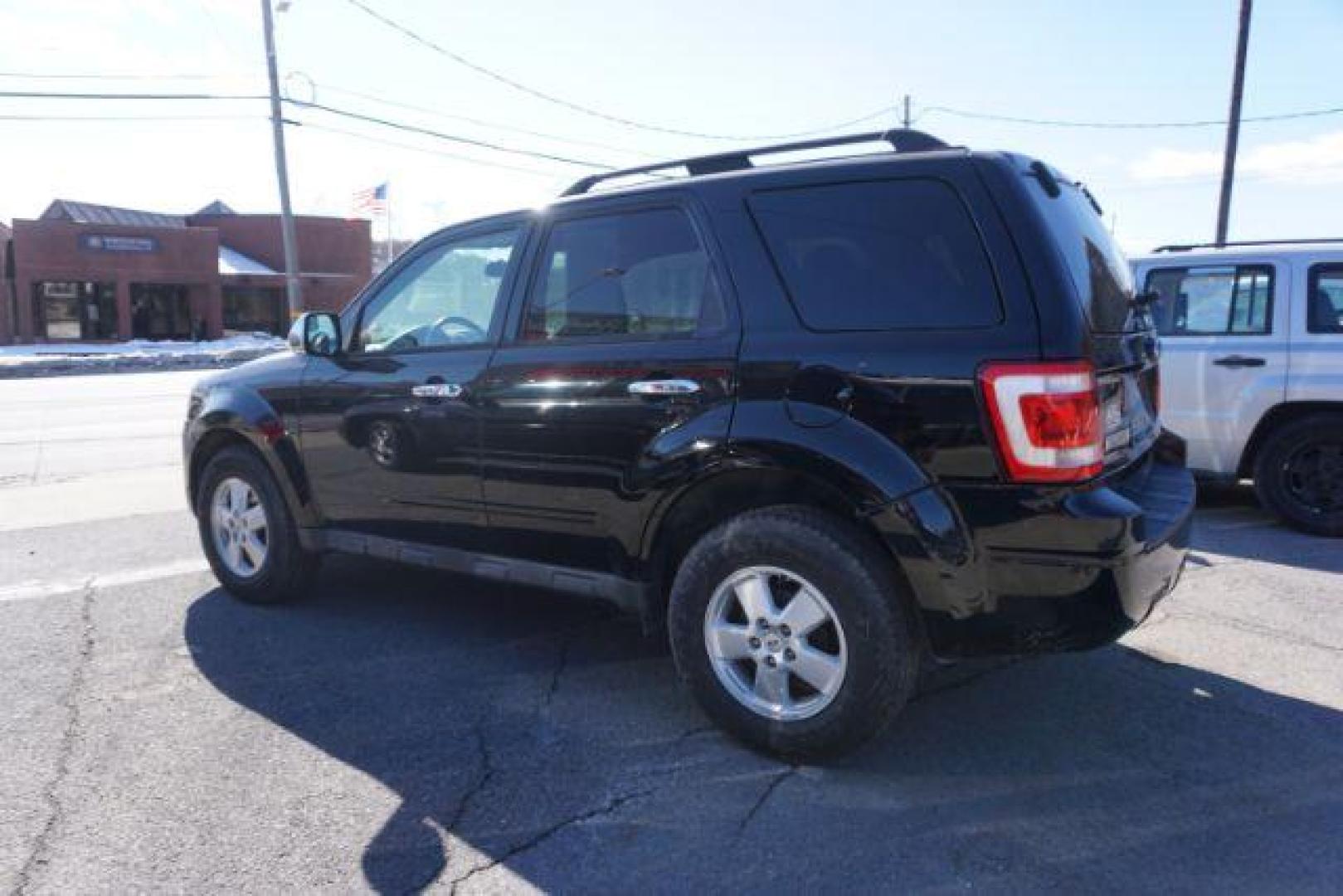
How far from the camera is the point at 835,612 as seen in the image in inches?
125

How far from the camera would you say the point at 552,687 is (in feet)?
13.2

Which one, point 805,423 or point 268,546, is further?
point 268,546

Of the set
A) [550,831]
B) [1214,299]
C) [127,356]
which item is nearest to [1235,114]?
[1214,299]

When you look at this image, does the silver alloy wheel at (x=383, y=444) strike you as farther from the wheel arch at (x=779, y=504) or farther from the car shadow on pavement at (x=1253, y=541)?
the car shadow on pavement at (x=1253, y=541)

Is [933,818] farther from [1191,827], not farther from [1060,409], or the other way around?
[1060,409]

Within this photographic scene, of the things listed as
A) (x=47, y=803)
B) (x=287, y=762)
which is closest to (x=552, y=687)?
(x=287, y=762)

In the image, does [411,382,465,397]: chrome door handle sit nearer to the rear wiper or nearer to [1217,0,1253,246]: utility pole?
the rear wiper

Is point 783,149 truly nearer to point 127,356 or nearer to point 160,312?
point 127,356

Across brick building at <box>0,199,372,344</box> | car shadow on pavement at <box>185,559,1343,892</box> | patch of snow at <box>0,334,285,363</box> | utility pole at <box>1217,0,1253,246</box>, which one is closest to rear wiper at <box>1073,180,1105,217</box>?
car shadow on pavement at <box>185,559,1343,892</box>

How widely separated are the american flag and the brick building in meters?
12.5

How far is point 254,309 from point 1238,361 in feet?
149

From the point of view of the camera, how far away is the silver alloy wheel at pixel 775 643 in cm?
323

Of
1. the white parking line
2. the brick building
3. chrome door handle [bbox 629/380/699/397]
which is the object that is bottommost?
the white parking line

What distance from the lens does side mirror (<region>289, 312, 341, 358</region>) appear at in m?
4.68
